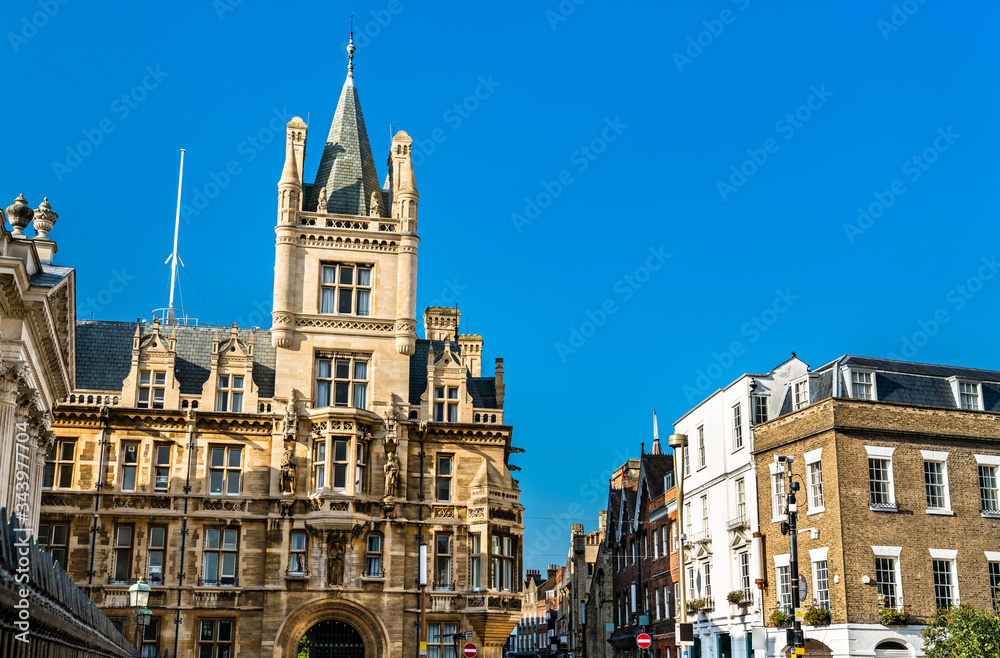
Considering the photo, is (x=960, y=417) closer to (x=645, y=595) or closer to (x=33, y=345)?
(x=645, y=595)

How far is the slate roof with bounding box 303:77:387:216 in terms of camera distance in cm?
4947

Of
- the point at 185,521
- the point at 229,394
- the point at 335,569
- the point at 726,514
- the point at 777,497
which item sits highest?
the point at 229,394

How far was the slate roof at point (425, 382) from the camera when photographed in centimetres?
4916

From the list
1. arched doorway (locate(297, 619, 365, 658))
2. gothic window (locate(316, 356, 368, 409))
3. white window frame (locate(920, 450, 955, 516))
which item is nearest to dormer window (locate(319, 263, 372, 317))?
gothic window (locate(316, 356, 368, 409))

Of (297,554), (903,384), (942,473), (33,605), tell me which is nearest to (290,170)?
(297,554)

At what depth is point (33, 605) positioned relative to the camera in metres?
9.41

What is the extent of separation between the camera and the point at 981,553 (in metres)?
36.8

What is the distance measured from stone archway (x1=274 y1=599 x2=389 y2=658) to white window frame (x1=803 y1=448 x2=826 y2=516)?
18625mm

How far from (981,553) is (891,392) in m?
6.73

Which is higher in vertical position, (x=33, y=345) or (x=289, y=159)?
(x=289, y=159)

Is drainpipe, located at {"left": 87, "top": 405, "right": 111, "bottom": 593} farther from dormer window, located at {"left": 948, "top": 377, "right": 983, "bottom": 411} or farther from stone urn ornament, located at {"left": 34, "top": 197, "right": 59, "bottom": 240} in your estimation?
dormer window, located at {"left": 948, "top": 377, "right": 983, "bottom": 411}

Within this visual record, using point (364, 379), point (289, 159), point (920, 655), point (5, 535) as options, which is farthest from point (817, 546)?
point (5, 535)

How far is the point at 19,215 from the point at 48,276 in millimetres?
2045

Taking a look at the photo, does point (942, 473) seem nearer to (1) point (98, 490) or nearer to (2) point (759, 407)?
(2) point (759, 407)
